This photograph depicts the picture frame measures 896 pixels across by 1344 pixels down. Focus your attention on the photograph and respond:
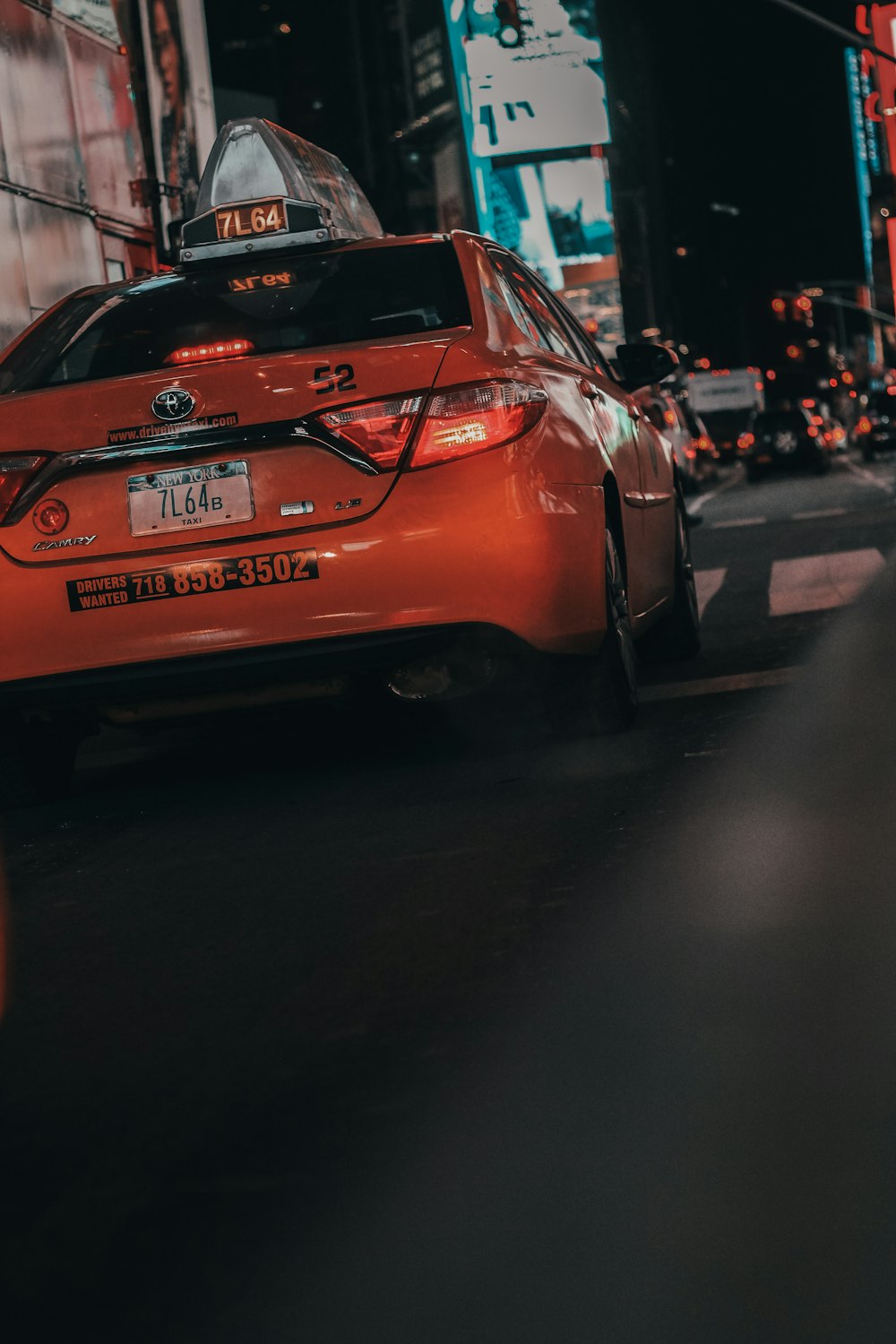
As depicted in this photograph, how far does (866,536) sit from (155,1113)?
13688 millimetres

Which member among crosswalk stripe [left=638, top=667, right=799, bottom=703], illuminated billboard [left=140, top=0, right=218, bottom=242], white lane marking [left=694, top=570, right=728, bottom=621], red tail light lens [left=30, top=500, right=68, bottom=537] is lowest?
white lane marking [left=694, top=570, right=728, bottom=621]

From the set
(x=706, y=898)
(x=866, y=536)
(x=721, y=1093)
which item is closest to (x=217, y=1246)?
(x=721, y=1093)

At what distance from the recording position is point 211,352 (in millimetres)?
6137

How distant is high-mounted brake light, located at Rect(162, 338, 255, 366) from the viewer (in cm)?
610

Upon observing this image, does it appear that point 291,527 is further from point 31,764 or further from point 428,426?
point 31,764

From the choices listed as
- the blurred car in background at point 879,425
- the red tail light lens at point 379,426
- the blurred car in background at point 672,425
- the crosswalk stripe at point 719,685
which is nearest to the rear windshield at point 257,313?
the red tail light lens at point 379,426

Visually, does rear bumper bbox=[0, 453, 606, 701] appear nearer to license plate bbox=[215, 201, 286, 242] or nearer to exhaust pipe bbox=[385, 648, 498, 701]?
exhaust pipe bbox=[385, 648, 498, 701]

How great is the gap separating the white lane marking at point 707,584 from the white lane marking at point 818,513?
22.4 feet

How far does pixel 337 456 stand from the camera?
5801mm

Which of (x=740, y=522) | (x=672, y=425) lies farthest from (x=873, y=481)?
(x=740, y=522)

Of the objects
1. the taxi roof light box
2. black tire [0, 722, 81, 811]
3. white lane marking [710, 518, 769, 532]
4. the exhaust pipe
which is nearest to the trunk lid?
the exhaust pipe

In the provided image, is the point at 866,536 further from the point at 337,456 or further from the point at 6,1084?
the point at 6,1084

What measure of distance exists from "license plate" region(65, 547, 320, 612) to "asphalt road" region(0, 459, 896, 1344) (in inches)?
24.7

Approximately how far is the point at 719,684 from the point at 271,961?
150 inches
